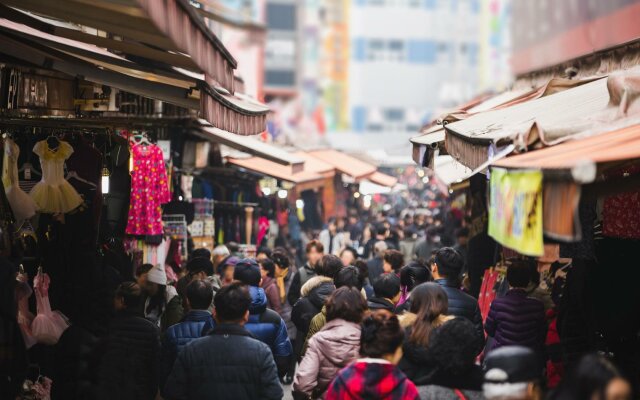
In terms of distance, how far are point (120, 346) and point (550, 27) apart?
120ft

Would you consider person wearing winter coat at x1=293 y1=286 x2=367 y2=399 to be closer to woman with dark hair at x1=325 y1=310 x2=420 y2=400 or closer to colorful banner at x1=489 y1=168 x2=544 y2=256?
woman with dark hair at x1=325 y1=310 x2=420 y2=400

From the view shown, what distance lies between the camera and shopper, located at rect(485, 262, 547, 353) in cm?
820

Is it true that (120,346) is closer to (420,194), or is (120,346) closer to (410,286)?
(410,286)

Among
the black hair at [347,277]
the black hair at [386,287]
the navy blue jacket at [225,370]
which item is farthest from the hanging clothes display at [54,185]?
the navy blue jacket at [225,370]

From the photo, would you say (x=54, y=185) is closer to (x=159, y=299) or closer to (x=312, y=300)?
(x=159, y=299)

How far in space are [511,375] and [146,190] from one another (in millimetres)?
6711

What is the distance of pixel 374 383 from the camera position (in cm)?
543

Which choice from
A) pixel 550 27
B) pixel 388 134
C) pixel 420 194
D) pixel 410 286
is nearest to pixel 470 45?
pixel 388 134

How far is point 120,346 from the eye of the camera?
742 cm

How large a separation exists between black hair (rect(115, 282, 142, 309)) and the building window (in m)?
71.2

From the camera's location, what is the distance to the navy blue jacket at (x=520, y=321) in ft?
26.9

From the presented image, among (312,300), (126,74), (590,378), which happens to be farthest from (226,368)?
(126,74)

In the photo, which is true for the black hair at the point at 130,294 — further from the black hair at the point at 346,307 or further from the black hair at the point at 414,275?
the black hair at the point at 414,275

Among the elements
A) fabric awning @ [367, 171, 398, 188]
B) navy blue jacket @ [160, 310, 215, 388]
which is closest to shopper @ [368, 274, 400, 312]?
navy blue jacket @ [160, 310, 215, 388]
